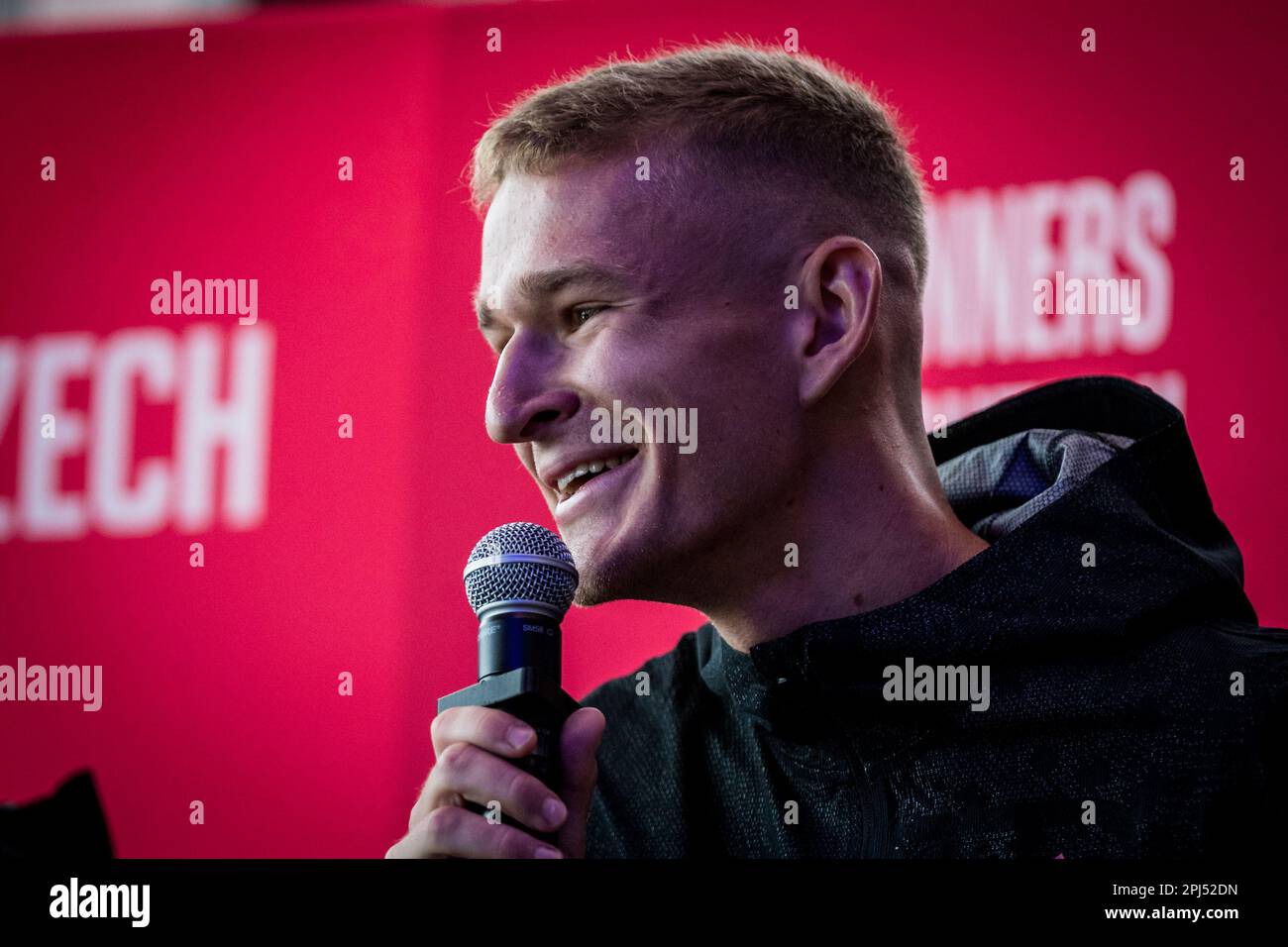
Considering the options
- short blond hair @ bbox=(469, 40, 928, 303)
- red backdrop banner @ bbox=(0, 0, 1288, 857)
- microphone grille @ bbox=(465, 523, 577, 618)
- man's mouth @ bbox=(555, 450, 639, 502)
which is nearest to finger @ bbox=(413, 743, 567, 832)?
microphone grille @ bbox=(465, 523, 577, 618)

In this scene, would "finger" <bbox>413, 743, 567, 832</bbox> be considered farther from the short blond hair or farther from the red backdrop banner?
the red backdrop banner

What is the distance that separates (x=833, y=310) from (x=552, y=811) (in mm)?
815

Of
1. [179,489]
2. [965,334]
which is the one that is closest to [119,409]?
[179,489]

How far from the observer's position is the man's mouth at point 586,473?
1526mm

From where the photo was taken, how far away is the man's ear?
1567mm

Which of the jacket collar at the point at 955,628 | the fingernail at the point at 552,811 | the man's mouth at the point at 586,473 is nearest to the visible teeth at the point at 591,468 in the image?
the man's mouth at the point at 586,473

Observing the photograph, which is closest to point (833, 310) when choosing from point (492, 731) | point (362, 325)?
point (492, 731)

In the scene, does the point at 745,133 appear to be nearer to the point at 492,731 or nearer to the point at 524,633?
the point at 524,633

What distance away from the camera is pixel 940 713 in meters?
1.39

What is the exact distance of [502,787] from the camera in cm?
101

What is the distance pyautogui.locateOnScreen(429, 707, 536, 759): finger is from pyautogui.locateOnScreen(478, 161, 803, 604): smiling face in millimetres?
434

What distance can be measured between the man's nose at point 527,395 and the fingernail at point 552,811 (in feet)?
1.96
